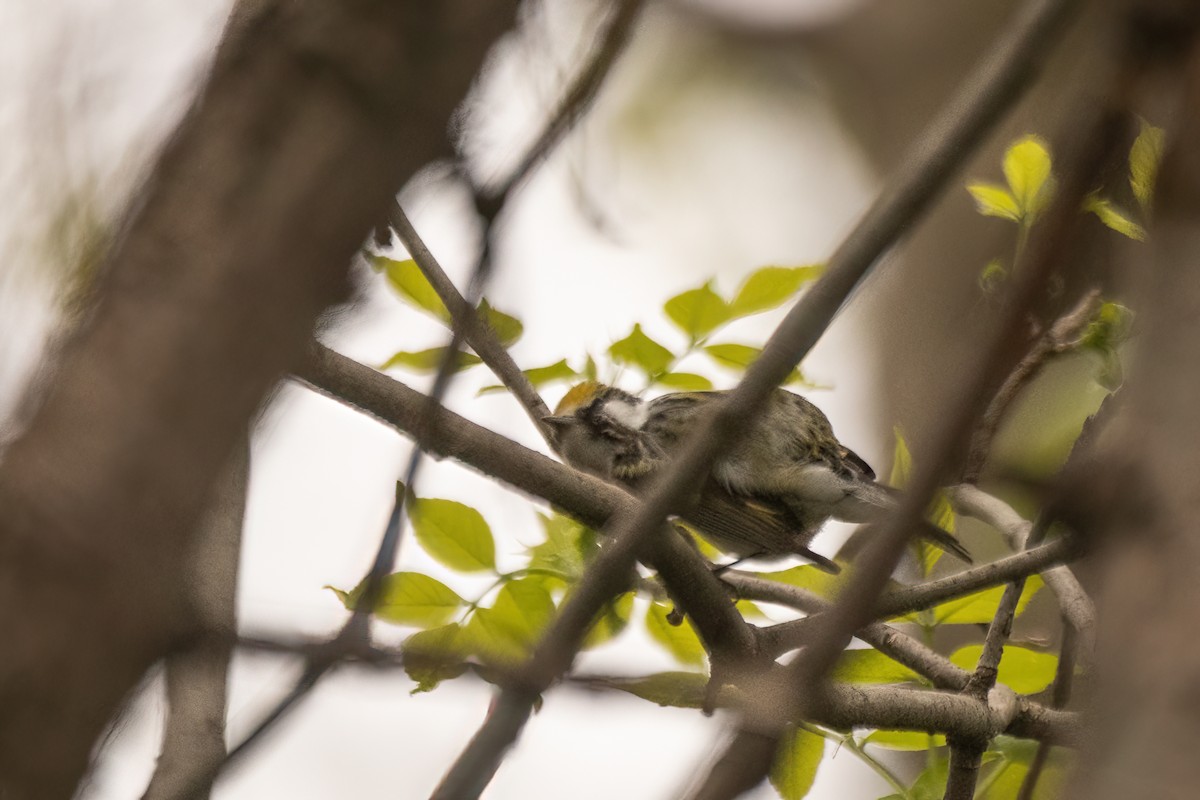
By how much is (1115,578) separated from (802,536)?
2.62 m

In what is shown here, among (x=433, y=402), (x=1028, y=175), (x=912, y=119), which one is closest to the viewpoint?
(x=433, y=402)

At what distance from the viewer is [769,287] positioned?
7.50ft

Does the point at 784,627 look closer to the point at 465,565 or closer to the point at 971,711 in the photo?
the point at 971,711

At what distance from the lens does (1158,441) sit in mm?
828

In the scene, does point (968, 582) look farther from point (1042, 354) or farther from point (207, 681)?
point (207, 681)

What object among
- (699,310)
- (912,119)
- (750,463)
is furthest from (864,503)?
(912,119)

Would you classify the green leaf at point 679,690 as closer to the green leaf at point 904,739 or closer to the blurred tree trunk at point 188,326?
the green leaf at point 904,739

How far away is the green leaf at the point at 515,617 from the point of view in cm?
189

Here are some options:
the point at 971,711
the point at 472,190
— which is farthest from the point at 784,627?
the point at 472,190

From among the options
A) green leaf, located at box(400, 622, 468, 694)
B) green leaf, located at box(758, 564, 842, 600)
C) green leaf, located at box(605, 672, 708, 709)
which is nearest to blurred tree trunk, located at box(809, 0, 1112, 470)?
green leaf, located at box(758, 564, 842, 600)

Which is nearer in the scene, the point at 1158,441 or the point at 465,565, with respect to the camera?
the point at 1158,441

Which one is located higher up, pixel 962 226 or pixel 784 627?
pixel 962 226

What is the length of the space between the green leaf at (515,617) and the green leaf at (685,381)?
0.51 meters

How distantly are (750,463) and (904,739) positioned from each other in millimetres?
1551
